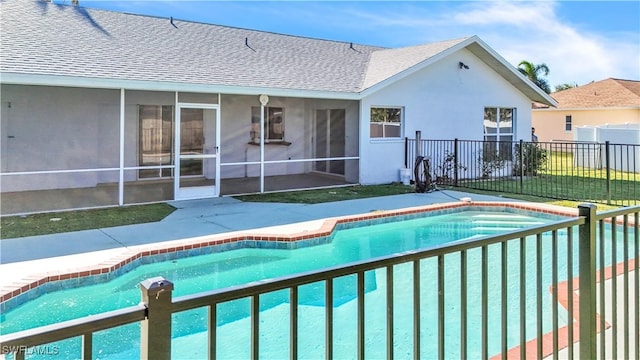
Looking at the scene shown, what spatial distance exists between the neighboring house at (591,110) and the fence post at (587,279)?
2532 cm

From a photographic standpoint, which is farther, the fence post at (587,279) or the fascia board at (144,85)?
the fascia board at (144,85)

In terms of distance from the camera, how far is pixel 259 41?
15.8 meters

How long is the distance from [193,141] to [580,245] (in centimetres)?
1217

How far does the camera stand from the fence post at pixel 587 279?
2.62 metres

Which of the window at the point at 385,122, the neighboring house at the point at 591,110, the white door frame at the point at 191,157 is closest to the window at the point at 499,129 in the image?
the window at the point at 385,122

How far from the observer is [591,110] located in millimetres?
26844

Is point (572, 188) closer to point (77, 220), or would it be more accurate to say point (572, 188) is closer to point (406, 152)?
point (406, 152)

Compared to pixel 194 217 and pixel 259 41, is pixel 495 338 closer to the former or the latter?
pixel 194 217

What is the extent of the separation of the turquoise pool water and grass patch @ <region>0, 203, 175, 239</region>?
2573mm

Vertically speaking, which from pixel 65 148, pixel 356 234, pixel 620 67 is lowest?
pixel 356 234

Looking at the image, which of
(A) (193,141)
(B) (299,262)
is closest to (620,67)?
(A) (193,141)

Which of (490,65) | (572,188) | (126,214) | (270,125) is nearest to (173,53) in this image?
(270,125)

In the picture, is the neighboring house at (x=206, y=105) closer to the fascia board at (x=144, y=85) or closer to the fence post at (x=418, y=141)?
the fascia board at (x=144, y=85)

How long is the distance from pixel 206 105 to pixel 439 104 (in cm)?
812
